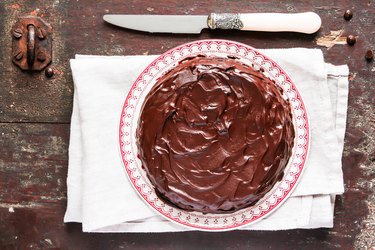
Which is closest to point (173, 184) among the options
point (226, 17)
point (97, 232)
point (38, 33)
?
point (97, 232)

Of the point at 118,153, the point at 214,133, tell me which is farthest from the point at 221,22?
the point at 118,153

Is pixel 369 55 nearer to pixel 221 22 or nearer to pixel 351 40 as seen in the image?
pixel 351 40

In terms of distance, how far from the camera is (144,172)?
148cm

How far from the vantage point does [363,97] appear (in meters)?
1.61

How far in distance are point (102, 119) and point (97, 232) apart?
1.05 feet

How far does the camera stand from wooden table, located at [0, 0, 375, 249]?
1605 mm

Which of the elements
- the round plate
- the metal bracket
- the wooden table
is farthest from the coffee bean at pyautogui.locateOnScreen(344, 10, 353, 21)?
the metal bracket

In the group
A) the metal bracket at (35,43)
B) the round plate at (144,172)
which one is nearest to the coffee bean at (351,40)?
the round plate at (144,172)

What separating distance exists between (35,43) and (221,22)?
52 cm

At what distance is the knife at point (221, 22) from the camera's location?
1.55 meters

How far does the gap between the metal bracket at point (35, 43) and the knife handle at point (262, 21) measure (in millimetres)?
455

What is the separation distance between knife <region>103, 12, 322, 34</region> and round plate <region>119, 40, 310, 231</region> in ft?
0.35

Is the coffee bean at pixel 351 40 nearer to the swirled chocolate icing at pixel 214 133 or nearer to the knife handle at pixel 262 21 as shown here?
the knife handle at pixel 262 21

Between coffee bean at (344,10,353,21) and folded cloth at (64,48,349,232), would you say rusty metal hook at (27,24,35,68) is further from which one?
coffee bean at (344,10,353,21)
